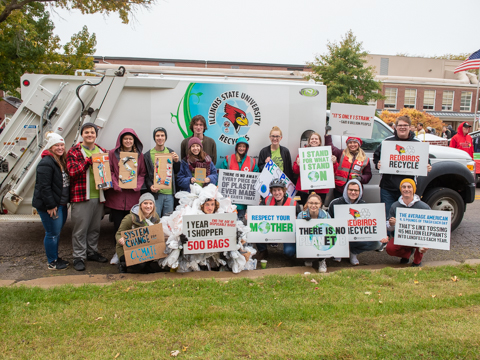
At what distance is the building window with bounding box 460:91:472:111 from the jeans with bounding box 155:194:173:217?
45261 mm

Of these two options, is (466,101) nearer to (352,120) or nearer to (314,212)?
(352,120)

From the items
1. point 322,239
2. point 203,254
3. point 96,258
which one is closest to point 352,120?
point 322,239

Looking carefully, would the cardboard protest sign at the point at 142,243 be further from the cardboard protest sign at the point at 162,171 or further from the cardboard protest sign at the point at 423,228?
the cardboard protest sign at the point at 423,228

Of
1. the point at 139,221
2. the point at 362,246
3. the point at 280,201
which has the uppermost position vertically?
the point at 280,201

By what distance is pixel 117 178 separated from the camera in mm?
5156

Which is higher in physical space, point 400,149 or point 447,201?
point 400,149

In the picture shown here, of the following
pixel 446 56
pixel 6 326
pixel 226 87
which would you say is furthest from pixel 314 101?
pixel 446 56

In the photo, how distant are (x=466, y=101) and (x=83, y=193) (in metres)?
46.8

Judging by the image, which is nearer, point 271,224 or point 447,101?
point 271,224

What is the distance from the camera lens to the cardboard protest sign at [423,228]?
16.5 ft

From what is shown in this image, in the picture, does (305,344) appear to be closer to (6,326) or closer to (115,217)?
(6,326)

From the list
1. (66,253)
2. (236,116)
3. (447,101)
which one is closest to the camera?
(66,253)

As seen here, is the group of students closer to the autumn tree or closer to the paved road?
the paved road

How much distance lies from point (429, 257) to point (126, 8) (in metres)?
10.7
